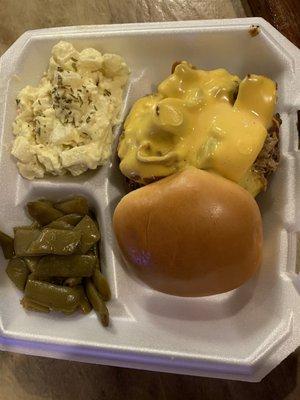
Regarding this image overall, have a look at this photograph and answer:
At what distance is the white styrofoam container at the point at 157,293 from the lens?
144 centimetres

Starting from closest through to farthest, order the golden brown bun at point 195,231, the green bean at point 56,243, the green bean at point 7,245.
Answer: the golden brown bun at point 195,231 < the green bean at point 56,243 < the green bean at point 7,245

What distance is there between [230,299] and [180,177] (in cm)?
52

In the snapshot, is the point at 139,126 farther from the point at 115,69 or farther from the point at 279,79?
the point at 279,79

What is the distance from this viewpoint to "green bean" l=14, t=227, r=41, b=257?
161cm

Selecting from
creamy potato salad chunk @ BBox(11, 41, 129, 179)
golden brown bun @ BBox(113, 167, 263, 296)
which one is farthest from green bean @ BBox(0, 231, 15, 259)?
golden brown bun @ BBox(113, 167, 263, 296)

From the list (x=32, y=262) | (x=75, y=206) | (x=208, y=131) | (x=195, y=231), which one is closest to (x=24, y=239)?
(x=32, y=262)

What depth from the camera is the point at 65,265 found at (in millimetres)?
1578

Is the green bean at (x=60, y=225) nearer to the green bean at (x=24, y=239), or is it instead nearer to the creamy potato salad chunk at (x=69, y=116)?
the green bean at (x=24, y=239)

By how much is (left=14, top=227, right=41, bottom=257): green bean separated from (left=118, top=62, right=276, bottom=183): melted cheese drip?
40 centimetres

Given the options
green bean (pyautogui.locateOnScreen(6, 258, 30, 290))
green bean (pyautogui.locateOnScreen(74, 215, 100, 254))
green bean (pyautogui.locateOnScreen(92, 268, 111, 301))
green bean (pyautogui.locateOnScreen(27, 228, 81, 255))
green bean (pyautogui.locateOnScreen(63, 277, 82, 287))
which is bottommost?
green bean (pyautogui.locateOnScreen(92, 268, 111, 301))

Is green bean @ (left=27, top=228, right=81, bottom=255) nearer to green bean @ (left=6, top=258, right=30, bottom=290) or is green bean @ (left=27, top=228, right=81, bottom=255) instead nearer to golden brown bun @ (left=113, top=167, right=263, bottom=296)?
green bean @ (left=6, top=258, right=30, bottom=290)

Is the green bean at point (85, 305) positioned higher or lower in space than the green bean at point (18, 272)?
lower

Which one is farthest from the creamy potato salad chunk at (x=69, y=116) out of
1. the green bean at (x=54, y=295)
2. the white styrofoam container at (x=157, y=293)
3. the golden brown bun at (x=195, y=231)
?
the green bean at (x=54, y=295)

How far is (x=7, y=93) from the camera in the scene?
66.1 inches
